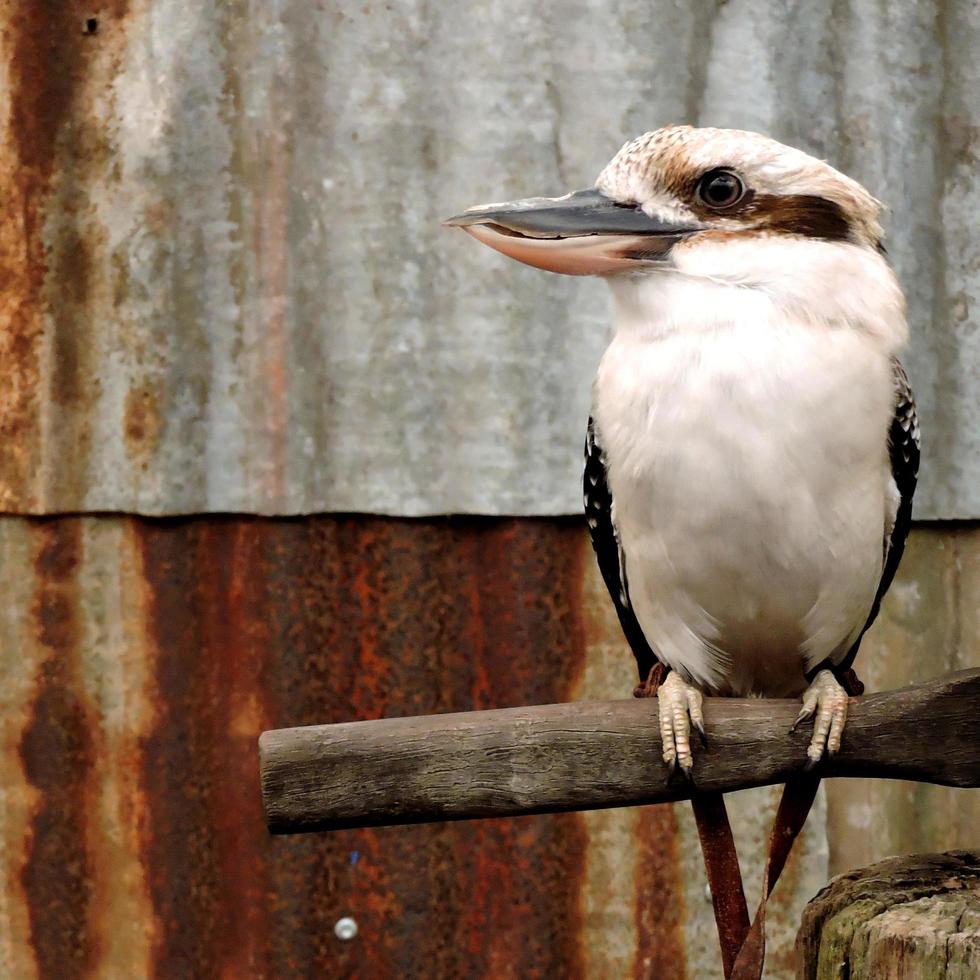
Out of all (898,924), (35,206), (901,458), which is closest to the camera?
(898,924)

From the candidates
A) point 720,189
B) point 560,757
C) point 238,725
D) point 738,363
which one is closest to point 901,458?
point 738,363

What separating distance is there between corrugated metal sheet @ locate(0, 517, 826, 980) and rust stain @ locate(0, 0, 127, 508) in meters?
0.19

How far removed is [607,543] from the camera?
210cm

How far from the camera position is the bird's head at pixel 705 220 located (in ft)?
5.84

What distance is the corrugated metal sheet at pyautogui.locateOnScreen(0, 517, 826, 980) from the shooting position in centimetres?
229

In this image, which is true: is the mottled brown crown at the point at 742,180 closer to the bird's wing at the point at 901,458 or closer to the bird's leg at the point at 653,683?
the bird's wing at the point at 901,458

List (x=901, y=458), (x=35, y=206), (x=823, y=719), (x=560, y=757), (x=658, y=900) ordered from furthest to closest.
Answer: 1. (x=658, y=900)
2. (x=35, y=206)
3. (x=901, y=458)
4. (x=823, y=719)
5. (x=560, y=757)

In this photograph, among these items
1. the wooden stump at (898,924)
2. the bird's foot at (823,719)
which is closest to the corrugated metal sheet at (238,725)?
the bird's foot at (823,719)

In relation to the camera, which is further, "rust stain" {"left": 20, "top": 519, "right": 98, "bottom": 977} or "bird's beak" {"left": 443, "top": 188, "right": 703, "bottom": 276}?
"rust stain" {"left": 20, "top": 519, "right": 98, "bottom": 977}

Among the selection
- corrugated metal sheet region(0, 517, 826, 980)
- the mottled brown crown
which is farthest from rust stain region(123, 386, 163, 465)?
the mottled brown crown

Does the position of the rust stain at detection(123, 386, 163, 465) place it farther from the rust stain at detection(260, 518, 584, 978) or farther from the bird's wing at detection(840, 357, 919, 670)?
A: the bird's wing at detection(840, 357, 919, 670)

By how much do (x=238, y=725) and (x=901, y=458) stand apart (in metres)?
1.14

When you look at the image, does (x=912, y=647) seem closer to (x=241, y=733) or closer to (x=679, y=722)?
(x=679, y=722)

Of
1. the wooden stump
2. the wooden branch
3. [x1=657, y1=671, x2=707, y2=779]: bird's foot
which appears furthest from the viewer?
[x1=657, y1=671, x2=707, y2=779]: bird's foot
